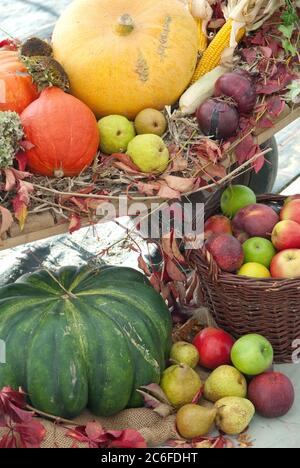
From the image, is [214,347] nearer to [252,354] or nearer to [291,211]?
[252,354]

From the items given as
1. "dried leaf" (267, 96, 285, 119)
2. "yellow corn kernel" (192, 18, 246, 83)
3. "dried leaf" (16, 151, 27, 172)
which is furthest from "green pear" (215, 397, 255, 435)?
"yellow corn kernel" (192, 18, 246, 83)

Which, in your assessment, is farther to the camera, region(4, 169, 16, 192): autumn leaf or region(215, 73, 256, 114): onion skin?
region(215, 73, 256, 114): onion skin

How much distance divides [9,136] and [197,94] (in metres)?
0.66

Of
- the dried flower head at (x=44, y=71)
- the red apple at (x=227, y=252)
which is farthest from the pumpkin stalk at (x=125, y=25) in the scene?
the red apple at (x=227, y=252)

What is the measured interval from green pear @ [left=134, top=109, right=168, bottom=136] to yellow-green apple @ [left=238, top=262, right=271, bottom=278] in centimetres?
49

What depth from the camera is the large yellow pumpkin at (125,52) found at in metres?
2.36

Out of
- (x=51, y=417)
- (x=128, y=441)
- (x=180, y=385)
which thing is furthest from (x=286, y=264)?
(x=51, y=417)

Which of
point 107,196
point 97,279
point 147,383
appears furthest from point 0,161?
point 147,383

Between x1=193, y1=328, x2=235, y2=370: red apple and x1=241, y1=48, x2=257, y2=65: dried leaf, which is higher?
x1=241, y1=48, x2=257, y2=65: dried leaf

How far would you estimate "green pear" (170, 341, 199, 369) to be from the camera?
7.34 feet

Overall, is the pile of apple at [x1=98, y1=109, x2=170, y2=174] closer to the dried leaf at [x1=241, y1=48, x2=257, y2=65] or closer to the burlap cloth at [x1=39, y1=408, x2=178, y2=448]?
the dried leaf at [x1=241, y1=48, x2=257, y2=65]

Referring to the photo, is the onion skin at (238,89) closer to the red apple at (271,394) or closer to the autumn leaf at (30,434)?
the red apple at (271,394)

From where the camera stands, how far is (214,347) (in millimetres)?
2238

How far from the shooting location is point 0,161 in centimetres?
207
